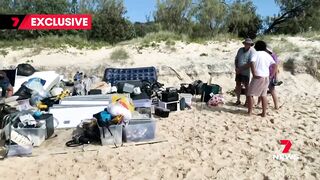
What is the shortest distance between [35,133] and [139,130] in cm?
153

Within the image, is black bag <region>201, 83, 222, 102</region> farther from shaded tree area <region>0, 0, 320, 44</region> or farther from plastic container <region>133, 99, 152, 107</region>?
shaded tree area <region>0, 0, 320, 44</region>

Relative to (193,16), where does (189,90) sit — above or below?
below

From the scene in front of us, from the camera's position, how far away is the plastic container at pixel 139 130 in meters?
6.12

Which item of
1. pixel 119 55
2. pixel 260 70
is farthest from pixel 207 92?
pixel 119 55

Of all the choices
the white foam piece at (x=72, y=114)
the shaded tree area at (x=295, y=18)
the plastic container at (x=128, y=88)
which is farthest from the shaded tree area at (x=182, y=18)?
the white foam piece at (x=72, y=114)

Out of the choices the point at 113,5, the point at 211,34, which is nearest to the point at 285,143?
the point at 211,34

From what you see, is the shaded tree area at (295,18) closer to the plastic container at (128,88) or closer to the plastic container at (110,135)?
the plastic container at (128,88)

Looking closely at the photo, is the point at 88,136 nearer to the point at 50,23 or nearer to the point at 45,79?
the point at 45,79

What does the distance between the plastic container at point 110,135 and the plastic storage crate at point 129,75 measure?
381 centimetres

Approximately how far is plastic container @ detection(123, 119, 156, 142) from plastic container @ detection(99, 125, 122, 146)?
0.12 meters

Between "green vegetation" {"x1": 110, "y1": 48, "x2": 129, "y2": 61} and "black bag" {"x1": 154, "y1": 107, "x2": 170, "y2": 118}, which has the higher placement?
"green vegetation" {"x1": 110, "y1": 48, "x2": 129, "y2": 61}

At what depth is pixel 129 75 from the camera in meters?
10.0

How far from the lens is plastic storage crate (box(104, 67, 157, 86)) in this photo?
989 centimetres
